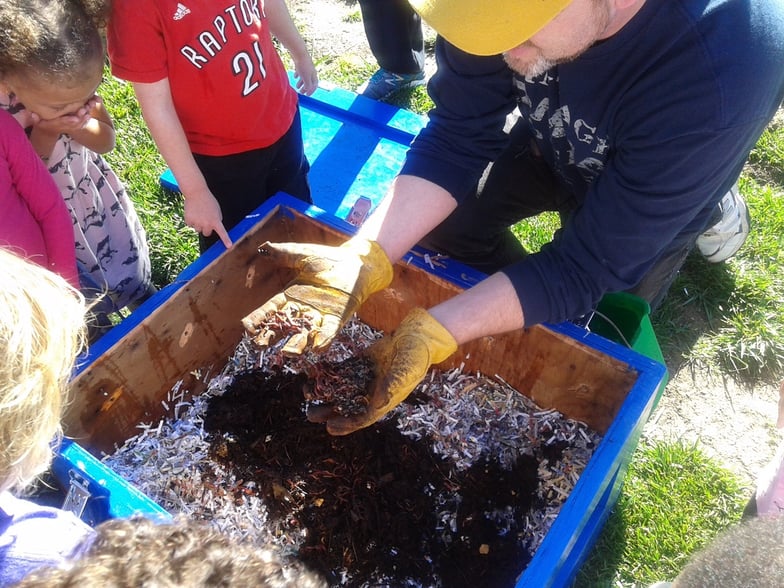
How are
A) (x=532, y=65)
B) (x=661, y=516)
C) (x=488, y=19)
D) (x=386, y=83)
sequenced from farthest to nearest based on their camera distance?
(x=386, y=83) < (x=661, y=516) < (x=532, y=65) < (x=488, y=19)

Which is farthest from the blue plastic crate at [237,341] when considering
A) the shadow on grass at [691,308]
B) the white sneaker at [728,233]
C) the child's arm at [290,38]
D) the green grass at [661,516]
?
the white sneaker at [728,233]

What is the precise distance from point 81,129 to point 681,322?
2527 millimetres

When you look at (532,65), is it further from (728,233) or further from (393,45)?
(393,45)

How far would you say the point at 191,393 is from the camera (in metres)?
2.28

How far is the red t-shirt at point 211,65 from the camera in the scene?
1955mm

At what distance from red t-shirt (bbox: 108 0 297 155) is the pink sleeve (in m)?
0.40

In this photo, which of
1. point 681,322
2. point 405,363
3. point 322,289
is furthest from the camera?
point 681,322

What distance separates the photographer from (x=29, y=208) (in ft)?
6.02

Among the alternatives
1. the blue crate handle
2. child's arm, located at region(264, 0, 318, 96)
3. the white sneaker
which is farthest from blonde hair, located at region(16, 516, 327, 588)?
the white sneaker

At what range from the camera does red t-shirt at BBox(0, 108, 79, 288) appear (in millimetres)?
1740

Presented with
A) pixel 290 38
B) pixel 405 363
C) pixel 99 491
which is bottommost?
pixel 99 491

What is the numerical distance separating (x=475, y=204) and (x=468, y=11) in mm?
1167

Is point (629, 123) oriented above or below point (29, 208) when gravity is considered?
above

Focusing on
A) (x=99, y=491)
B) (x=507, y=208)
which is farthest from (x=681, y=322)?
(x=99, y=491)
